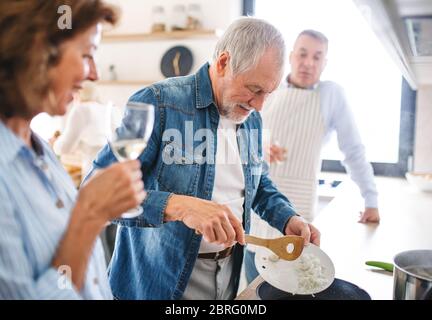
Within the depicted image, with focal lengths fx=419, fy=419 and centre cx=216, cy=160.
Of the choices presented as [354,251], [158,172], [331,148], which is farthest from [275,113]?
[158,172]

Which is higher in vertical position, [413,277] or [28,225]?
[28,225]

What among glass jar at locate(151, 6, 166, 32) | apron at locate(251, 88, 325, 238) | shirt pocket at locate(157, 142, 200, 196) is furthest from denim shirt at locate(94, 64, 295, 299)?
glass jar at locate(151, 6, 166, 32)

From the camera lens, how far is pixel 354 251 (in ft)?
3.35

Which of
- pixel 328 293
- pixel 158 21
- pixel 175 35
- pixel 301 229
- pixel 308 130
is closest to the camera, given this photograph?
pixel 328 293

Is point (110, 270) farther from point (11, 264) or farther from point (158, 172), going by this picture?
point (11, 264)

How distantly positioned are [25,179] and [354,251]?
2.77ft

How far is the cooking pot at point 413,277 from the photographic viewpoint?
521 millimetres

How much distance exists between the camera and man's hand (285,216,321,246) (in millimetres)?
828

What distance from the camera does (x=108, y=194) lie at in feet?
1.22

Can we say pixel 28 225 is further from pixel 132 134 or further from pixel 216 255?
pixel 216 255

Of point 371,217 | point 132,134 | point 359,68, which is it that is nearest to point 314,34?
point 359,68

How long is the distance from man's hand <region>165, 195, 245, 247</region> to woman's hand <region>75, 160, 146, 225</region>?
22 cm

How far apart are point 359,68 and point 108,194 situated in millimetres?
1422

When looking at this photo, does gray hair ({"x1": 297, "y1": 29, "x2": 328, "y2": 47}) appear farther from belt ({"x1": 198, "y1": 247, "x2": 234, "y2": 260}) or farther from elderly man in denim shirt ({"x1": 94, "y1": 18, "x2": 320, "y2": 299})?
belt ({"x1": 198, "y1": 247, "x2": 234, "y2": 260})
